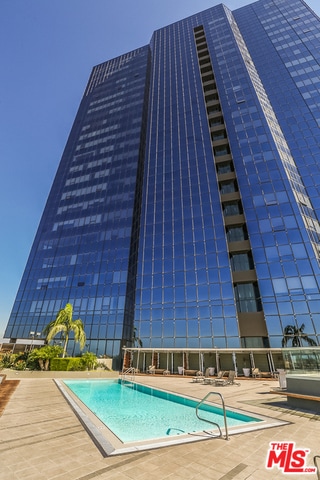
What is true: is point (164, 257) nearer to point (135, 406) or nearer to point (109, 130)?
point (135, 406)

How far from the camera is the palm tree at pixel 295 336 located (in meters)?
24.9

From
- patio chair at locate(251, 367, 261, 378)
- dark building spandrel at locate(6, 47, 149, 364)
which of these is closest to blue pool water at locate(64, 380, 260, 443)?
patio chair at locate(251, 367, 261, 378)

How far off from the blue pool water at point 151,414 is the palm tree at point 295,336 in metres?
16.9

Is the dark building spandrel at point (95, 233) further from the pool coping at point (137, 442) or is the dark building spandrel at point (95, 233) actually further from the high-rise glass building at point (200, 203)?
the pool coping at point (137, 442)

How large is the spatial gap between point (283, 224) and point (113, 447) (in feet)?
104

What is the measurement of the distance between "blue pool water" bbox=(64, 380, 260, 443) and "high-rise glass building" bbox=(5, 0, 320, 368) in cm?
1448

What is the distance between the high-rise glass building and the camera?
96.9 feet

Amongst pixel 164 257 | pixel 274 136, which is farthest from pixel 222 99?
pixel 164 257

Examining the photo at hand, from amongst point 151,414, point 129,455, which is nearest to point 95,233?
point 151,414

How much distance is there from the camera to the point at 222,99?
46.2m

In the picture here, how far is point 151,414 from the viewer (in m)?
11.6
